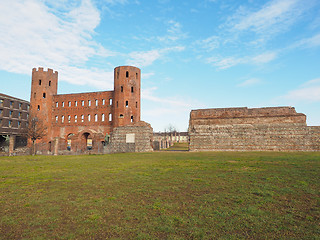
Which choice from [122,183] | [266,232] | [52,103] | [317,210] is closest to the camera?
[266,232]

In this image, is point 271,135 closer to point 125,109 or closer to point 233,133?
point 233,133

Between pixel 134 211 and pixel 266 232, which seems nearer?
pixel 266 232

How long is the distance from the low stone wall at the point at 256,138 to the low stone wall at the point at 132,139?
20.1 feet

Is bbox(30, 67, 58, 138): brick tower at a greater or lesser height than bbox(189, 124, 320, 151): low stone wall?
greater

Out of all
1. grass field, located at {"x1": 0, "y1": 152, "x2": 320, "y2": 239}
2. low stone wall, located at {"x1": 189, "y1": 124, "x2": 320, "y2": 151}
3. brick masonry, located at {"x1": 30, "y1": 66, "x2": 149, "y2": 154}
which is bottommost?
grass field, located at {"x1": 0, "y1": 152, "x2": 320, "y2": 239}

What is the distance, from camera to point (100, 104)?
127ft

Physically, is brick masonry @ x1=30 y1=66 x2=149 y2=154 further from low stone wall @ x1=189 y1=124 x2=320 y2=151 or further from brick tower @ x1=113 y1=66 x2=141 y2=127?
low stone wall @ x1=189 y1=124 x2=320 y2=151

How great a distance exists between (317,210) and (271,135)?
25.4m

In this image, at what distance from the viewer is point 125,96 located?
34.2 m

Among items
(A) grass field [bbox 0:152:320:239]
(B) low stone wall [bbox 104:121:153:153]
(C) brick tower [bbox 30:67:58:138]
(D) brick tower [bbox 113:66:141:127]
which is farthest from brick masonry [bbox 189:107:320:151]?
(C) brick tower [bbox 30:67:58:138]

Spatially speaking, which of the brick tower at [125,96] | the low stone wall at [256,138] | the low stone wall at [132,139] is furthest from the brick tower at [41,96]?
the low stone wall at [256,138]

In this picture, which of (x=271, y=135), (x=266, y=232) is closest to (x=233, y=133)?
(x=271, y=135)

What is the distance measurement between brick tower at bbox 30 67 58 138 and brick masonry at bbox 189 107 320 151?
27906mm

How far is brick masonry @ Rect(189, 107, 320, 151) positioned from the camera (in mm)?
26062
